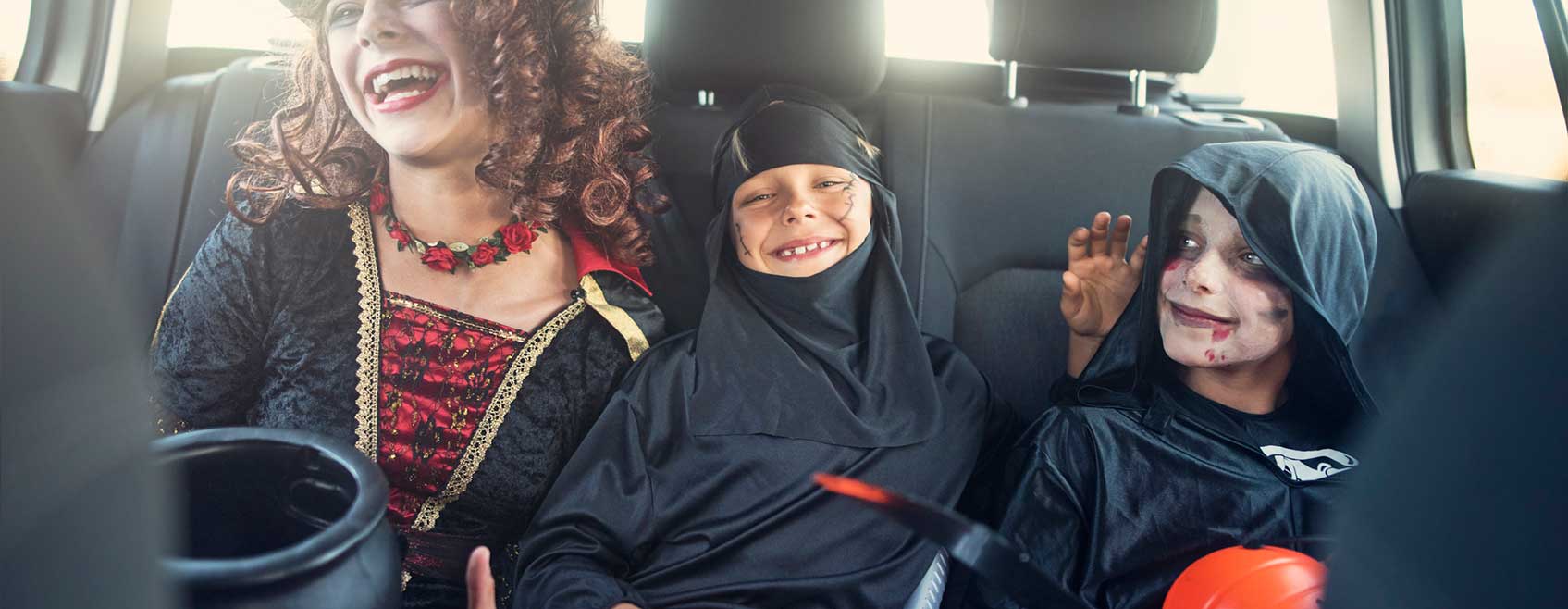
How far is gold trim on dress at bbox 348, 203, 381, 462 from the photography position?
1.38 metres

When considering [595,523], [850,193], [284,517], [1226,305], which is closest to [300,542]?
[284,517]

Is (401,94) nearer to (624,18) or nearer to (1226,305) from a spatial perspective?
(624,18)

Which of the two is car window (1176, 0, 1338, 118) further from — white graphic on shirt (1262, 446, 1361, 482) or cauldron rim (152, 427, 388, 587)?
cauldron rim (152, 427, 388, 587)

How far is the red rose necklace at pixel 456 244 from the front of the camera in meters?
1.42

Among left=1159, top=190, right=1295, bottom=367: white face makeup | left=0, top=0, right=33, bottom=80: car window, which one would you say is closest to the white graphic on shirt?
left=1159, top=190, right=1295, bottom=367: white face makeup

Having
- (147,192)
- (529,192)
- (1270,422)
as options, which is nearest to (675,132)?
(529,192)

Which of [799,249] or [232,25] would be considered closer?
[799,249]

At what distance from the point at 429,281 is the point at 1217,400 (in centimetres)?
109

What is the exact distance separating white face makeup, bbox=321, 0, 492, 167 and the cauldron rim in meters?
0.66

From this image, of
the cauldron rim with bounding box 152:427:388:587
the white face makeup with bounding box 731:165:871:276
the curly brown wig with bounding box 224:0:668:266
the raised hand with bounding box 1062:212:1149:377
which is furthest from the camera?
the raised hand with bounding box 1062:212:1149:377

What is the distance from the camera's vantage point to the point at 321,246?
144 cm

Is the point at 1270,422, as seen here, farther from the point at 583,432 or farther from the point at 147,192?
the point at 147,192

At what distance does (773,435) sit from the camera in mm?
1443

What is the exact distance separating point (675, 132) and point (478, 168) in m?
0.49
